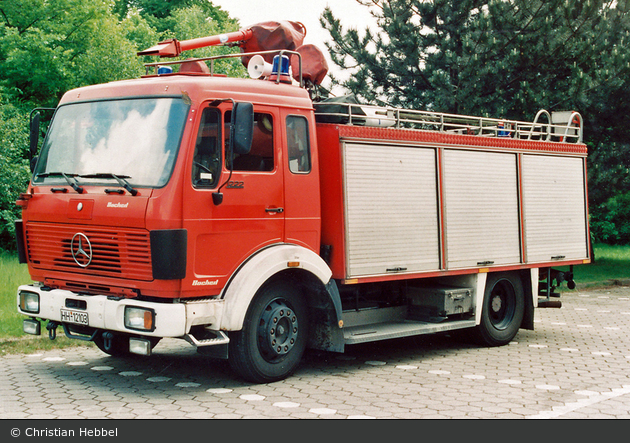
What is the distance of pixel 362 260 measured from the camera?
797 centimetres

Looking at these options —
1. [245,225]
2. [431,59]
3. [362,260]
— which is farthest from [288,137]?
[431,59]

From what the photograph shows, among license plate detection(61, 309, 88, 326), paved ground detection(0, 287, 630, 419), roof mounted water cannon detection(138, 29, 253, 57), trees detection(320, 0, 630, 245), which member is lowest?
paved ground detection(0, 287, 630, 419)

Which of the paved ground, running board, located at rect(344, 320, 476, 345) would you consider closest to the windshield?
Answer: the paved ground

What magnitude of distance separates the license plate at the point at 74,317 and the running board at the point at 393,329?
2.56 m

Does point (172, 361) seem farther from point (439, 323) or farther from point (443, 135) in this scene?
point (443, 135)

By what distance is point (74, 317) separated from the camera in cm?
680

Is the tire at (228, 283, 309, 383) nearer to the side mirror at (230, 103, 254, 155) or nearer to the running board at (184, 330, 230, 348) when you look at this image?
the running board at (184, 330, 230, 348)

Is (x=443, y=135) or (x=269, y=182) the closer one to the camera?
(x=269, y=182)

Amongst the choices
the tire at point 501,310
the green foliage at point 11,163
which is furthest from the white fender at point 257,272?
the green foliage at point 11,163

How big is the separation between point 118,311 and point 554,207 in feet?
21.8

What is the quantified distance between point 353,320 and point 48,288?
3.20 m

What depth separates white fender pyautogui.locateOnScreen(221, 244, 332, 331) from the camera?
6.65 meters

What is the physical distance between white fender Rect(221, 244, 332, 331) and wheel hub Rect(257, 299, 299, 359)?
36cm

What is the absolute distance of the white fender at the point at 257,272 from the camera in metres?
6.65
